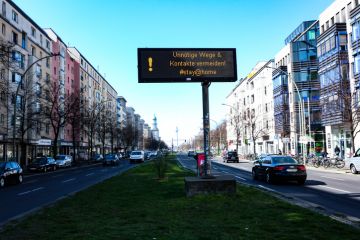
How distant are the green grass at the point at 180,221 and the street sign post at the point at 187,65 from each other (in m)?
2.97

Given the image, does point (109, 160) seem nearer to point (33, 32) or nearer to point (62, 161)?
point (62, 161)

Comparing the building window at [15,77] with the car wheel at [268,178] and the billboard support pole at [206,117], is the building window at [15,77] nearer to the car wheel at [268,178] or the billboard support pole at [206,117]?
the car wheel at [268,178]

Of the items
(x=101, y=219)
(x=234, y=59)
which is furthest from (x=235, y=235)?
(x=234, y=59)

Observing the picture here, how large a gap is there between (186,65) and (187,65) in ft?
0.11

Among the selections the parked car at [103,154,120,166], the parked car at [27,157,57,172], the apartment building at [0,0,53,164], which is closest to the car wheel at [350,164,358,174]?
the apartment building at [0,0,53,164]

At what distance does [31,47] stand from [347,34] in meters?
41.7

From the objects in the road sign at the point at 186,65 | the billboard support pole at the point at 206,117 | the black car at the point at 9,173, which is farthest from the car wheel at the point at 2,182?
the billboard support pole at the point at 206,117

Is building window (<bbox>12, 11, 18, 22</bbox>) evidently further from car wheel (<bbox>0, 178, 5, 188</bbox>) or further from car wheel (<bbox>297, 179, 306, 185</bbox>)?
car wheel (<bbox>297, 179, 306, 185</bbox>)

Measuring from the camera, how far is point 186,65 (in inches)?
552

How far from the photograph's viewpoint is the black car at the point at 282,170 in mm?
20500

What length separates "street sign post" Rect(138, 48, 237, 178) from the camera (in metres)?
13.8

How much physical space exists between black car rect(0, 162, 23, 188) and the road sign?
1491cm

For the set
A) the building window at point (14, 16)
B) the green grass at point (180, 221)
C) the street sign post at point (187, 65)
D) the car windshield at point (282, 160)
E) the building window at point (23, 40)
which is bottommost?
the green grass at point (180, 221)

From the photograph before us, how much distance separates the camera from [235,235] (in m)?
7.26
